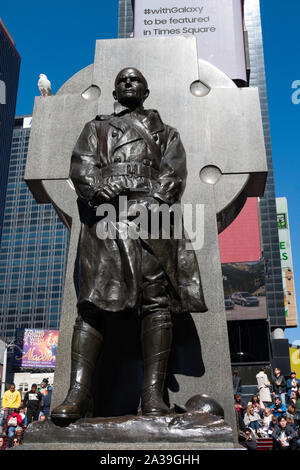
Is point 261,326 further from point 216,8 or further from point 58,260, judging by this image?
point 58,260

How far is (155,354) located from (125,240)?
1133mm

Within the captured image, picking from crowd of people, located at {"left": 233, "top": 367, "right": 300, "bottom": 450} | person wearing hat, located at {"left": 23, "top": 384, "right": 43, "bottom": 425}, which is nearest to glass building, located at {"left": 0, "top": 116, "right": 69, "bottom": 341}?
person wearing hat, located at {"left": 23, "top": 384, "right": 43, "bottom": 425}

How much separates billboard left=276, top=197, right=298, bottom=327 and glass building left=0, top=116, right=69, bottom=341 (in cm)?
6963

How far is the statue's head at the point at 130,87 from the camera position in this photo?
591 cm

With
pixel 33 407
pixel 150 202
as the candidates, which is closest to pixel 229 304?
pixel 33 407

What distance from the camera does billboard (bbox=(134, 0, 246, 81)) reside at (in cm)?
2398

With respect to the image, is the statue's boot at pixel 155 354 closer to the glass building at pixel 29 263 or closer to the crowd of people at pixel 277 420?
the crowd of people at pixel 277 420

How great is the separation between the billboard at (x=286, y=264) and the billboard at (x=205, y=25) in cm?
5794

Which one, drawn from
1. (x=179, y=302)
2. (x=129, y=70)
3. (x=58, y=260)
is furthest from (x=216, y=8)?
(x=58, y=260)

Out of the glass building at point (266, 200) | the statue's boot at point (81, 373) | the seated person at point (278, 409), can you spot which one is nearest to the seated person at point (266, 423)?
the seated person at point (278, 409)

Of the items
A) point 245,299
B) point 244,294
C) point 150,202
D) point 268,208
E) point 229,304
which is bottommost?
point 150,202

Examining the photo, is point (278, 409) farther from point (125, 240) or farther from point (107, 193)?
point (107, 193)

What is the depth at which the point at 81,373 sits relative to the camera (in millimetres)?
4656

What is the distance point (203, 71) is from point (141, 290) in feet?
12.6
